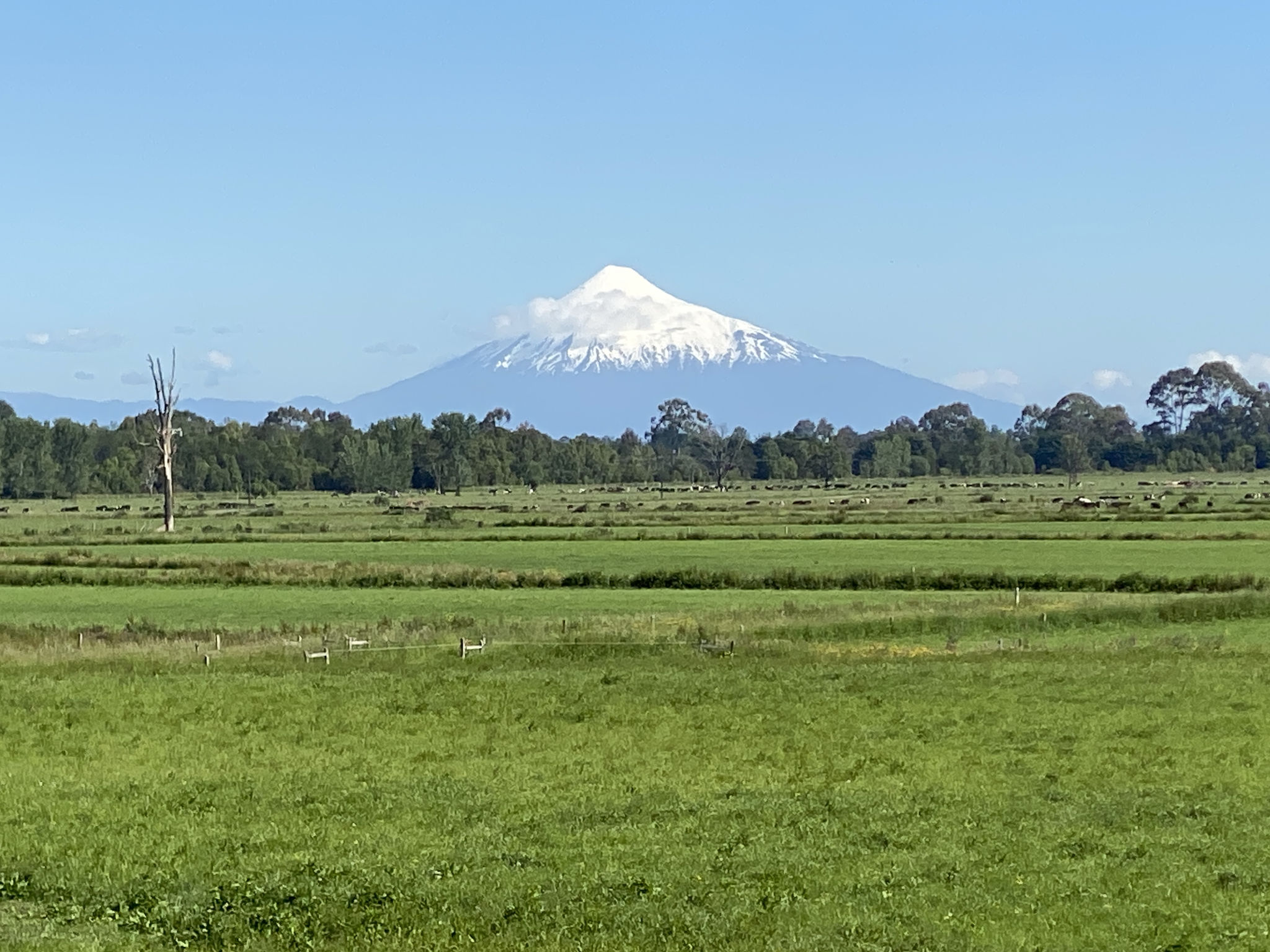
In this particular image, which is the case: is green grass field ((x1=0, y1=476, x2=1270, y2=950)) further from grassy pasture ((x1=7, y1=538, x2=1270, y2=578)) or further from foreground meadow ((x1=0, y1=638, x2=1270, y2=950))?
grassy pasture ((x1=7, y1=538, x2=1270, y2=578))

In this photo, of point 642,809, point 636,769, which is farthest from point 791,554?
point 642,809

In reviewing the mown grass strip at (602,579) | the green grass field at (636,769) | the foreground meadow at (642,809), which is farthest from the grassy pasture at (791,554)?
the foreground meadow at (642,809)

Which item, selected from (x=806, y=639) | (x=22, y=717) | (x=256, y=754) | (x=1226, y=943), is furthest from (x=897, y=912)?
(x=806, y=639)

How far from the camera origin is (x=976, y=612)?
151 ft

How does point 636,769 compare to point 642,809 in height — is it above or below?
below

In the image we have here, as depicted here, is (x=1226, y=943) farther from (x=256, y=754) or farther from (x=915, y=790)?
(x=256, y=754)

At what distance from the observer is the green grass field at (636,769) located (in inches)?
532

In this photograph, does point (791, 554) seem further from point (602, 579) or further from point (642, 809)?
point (642, 809)

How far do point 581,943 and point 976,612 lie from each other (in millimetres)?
35174

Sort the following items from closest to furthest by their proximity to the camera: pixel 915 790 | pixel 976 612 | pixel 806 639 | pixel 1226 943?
pixel 1226 943 < pixel 915 790 < pixel 806 639 < pixel 976 612

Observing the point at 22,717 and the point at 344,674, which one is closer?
the point at 22,717

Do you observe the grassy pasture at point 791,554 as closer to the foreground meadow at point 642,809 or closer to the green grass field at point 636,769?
the green grass field at point 636,769

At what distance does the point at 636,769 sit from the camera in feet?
73.3

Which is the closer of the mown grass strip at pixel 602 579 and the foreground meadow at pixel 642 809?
the foreground meadow at pixel 642 809
